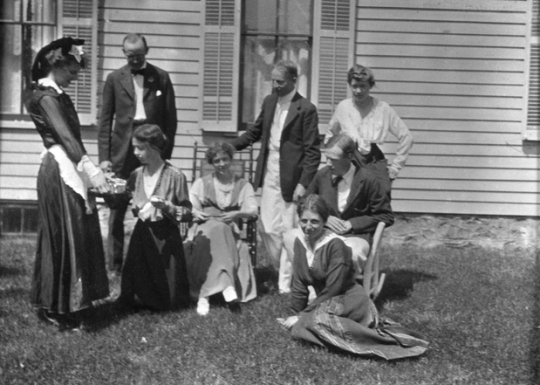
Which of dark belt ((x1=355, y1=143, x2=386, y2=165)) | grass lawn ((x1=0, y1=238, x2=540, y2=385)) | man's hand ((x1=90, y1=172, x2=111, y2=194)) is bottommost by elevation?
grass lawn ((x1=0, y1=238, x2=540, y2=385))

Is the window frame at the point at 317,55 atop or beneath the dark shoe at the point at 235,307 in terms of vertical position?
atop

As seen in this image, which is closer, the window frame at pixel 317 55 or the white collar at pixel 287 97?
the white collar at pixel 287 97

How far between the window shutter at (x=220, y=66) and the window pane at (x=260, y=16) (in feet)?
0.28

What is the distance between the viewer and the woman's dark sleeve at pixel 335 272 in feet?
15.5

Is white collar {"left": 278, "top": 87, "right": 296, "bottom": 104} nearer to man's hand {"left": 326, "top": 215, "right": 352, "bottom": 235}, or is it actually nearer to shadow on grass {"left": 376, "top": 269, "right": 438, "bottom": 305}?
man's hand {"left": 326, "top": 215, "right": 352, "bottom": 235}

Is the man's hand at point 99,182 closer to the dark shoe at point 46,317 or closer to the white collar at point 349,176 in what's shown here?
the dark shoe at point 46,317

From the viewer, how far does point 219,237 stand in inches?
221

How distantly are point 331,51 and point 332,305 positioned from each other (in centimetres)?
267

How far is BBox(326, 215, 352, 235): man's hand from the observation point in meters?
5.30

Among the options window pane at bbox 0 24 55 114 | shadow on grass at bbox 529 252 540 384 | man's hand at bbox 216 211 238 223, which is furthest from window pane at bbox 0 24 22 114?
shadow on grass at bbox 529 252 540 384

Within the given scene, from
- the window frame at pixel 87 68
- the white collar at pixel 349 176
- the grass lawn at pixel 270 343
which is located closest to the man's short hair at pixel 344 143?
the white collar at pixel 349 176

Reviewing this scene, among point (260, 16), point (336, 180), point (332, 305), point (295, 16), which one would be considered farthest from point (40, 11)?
point (332, 305)

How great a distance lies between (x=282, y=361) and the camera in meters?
4.43

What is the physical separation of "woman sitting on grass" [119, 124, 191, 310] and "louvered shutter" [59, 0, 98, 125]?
→ 1.46 m
